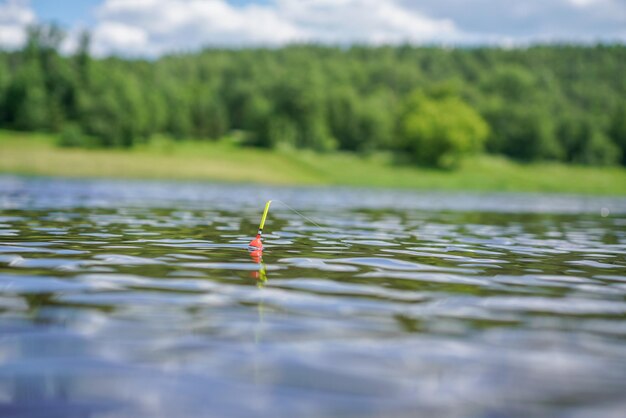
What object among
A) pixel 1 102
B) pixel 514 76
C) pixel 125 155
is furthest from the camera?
pixel 514 76

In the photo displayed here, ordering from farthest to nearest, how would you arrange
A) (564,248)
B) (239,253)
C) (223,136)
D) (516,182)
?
1. (223,136)
2. (516,182)
3. (564,248)
4. (239,253)

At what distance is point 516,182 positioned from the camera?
113375 mm

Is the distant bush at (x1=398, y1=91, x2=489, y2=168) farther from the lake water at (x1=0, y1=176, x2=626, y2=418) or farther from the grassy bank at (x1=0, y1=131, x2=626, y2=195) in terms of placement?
the lake water at (x1=0, y1=176, x2=626, y2=418)

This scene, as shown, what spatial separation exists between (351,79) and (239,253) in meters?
183

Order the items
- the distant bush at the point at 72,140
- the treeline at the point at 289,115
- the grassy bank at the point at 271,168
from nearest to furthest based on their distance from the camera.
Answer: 1. the grassy bank at the point at 271,168
2. the distant bush at the point at 72,140
3. the treeline at the point at 289,115

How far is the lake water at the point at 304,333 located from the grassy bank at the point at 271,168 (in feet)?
255

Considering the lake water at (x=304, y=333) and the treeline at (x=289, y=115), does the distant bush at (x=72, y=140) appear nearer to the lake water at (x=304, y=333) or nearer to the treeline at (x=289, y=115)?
the treeline at (x=289, y=115)

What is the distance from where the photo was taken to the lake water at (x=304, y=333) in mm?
5098

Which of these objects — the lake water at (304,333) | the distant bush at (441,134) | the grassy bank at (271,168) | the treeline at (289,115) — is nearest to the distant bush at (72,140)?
the treeline at (289,115)

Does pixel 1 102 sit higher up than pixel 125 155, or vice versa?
pixel 1 102

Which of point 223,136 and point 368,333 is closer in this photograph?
point 368,333

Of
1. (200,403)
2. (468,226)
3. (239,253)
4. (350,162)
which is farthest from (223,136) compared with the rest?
(200,403)

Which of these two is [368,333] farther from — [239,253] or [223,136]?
[223,136]

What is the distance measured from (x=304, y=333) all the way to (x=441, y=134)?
117 meters
